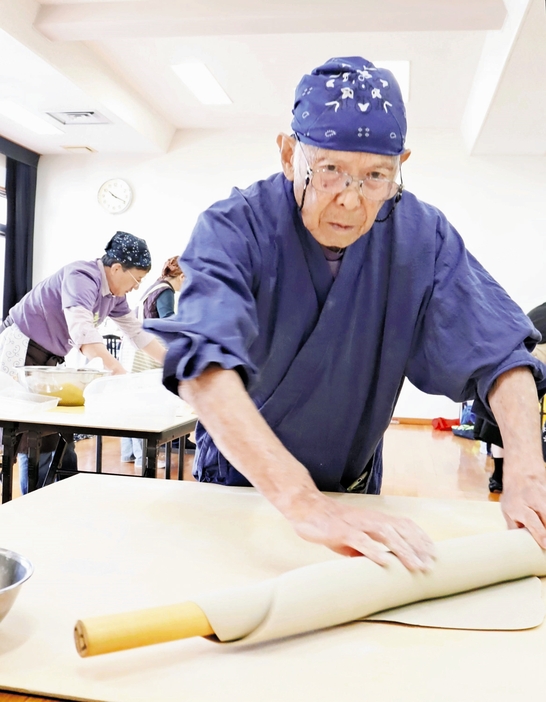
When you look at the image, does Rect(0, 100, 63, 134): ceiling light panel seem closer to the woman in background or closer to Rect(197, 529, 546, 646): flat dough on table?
the woman in background

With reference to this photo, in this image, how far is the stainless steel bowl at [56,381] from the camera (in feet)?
8.55

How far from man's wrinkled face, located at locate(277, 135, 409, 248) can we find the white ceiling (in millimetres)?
3353

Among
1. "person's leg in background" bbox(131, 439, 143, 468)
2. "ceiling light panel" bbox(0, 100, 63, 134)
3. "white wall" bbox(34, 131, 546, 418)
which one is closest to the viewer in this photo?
"person's leg in background" bbox(131, 439, 143, 468)

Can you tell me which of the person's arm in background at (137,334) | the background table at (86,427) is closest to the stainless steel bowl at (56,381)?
the background table at (86,427)

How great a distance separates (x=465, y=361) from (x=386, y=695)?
2.30ft

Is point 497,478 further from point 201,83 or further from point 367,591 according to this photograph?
point 201,83

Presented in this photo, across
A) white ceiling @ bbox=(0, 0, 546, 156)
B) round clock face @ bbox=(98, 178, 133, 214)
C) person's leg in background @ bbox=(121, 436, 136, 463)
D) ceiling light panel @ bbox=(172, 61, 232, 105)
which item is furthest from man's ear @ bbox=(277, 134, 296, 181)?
round clock face @ bbox=(98, 178, 133, 214)

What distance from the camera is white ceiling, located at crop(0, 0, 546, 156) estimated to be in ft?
14.4

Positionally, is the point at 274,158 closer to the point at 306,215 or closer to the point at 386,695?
the point at 306,215

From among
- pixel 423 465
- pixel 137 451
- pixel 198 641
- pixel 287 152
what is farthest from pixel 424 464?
pixel 198 641

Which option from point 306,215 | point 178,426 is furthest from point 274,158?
point 306,215

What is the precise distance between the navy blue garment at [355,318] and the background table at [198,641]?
0.26m

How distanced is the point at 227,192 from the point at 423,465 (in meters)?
3.73

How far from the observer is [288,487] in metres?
0.82
